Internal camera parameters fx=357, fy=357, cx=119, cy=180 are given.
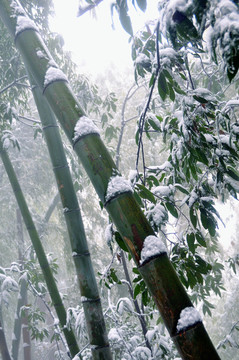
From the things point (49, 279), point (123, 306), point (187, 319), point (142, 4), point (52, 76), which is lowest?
point (187, 319)

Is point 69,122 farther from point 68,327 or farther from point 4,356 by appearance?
point 4,356

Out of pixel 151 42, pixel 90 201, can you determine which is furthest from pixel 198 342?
pixel 90 201

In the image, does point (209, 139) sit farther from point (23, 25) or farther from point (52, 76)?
point (23, 25)

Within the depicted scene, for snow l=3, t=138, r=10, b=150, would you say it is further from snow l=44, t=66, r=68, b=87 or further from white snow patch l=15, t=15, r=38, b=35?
snow l=44, t=66, r=68, b=87

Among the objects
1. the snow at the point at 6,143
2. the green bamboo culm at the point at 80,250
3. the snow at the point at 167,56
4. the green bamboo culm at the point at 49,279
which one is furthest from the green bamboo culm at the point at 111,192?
the snow at the point at 6,143

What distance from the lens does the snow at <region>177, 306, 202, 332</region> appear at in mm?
835

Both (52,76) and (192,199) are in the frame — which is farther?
(192,199)

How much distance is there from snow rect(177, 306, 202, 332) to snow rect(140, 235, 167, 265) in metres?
0.15

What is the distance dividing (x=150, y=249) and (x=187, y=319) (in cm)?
19

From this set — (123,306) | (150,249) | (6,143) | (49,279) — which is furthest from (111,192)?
(6,143)

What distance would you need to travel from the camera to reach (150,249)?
913 mm

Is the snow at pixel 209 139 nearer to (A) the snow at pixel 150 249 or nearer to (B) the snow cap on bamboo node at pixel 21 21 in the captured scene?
(A) the snow at pixel 150 249

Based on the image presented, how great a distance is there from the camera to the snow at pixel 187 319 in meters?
0.84

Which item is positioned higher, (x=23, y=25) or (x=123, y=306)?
(x=23, y=25)
